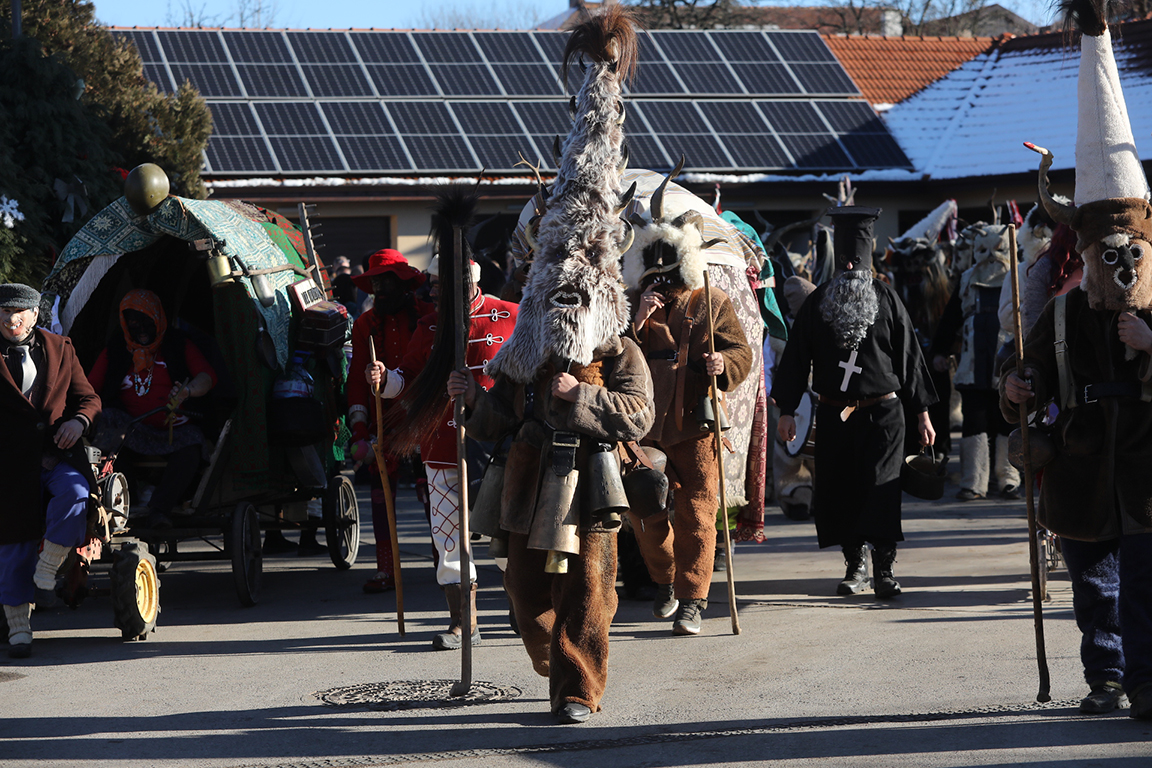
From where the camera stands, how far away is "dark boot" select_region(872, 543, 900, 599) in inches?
297

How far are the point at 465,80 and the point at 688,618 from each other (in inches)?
580

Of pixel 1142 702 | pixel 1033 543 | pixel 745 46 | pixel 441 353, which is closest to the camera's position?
pixel 1142 702

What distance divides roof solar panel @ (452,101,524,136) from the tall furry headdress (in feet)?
44.7

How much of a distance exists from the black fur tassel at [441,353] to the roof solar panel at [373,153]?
39.7 ft

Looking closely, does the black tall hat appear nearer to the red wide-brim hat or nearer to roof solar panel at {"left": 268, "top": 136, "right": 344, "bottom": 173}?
the red wide-brim hat

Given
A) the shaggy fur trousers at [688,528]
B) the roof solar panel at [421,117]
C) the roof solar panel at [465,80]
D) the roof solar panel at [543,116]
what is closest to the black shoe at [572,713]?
the shaggy fur trousers at [688,528]

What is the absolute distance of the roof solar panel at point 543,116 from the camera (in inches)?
765

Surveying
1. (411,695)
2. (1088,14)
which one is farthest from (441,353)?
(1088,14)

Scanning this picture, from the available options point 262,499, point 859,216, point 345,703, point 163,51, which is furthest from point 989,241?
point 163,51

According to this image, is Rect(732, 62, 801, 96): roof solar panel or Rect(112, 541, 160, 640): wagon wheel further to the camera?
Rect(732, 62, 801, 96): roof solar panel

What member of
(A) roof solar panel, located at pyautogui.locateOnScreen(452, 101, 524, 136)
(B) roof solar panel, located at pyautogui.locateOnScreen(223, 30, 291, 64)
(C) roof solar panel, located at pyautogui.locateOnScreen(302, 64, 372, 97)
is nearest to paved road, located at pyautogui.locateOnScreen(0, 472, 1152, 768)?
(A) roof solar panel, located at pyautogui.locateOnScreen(452, 101, 524, 136)

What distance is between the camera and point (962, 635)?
21.6 feet

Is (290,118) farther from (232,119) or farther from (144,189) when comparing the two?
(144,189)

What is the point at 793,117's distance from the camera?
68.3 ft
